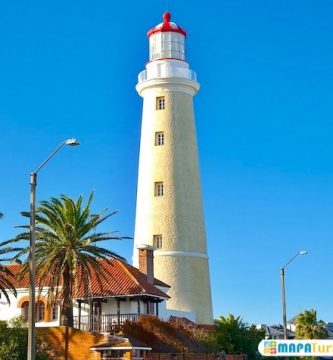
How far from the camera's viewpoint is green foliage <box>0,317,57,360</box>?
36312 millimetres

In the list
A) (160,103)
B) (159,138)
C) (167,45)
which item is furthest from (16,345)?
(167,45)

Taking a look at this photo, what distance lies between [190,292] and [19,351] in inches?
803

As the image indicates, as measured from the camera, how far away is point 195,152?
58625mm

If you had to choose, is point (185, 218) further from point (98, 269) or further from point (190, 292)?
point (98, 269)

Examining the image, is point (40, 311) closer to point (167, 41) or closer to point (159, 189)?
point (159, 189)

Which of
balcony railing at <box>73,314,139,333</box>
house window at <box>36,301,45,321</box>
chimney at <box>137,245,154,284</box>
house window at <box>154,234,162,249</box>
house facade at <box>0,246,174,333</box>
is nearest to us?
balcony railing at <box>73,314,139,333</box>

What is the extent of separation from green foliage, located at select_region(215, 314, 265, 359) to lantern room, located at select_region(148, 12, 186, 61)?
19150 millimetres

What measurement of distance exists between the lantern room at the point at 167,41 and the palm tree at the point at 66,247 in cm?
2054

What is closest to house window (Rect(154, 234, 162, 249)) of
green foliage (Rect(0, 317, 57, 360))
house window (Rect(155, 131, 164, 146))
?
house window (Rect(155, 131, 164, 146))

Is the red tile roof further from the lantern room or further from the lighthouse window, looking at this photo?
the lantern room

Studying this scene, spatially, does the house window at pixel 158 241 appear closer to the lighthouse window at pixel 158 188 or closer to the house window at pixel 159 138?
the lighthouse window at pixel 158 188

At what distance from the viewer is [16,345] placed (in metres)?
36.7

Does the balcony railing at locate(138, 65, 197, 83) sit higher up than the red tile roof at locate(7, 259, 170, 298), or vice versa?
the balcony railing at locate(138, 65, 197, 83)

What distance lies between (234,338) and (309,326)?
2367 centimetres
